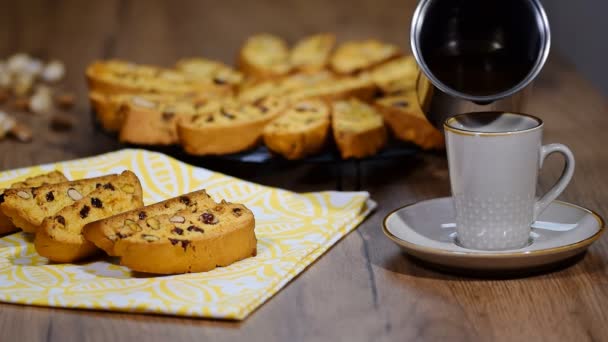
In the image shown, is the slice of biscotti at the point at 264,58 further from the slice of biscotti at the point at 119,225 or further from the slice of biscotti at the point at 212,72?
the slice of biscotti at the point at 119,225

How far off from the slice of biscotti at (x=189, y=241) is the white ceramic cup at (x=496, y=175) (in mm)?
328

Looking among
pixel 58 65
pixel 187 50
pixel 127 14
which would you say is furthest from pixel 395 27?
pixel 58 65

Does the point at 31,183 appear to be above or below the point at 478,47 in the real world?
below

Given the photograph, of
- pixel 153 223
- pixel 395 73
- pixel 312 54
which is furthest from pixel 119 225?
pixel 312 54

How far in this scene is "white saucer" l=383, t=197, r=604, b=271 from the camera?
121 cm

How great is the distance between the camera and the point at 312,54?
276cm

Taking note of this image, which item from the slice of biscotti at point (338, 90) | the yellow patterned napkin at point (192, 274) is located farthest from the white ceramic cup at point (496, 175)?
the slice of biscotti at point (338, 90)

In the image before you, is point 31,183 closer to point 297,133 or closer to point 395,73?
point 297,133

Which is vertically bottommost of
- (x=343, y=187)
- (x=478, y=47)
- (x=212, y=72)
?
(x=343, y=187)

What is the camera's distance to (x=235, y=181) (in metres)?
1.62

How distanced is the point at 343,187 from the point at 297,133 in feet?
0.50

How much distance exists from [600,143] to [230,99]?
0.88m

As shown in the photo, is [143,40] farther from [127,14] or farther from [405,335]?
[405,335]

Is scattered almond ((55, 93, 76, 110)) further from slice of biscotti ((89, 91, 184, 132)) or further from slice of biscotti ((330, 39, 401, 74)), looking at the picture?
slice of biscotti ((330, 39, 401, 74))
